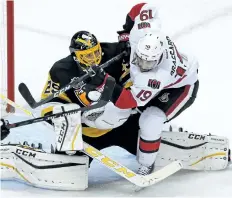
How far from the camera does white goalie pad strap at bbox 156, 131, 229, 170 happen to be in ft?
10.1

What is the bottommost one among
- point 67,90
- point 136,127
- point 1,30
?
point 136,127

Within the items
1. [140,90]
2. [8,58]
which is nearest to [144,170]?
[140,90]

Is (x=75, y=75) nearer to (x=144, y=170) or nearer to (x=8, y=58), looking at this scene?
(x=144, y=170)

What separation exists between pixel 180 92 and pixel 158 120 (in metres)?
0.20

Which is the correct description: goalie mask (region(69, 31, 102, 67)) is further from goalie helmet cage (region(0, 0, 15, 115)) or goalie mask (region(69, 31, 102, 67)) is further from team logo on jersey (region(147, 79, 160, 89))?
goalie helmet cage (region(0, 0, 15, 115))

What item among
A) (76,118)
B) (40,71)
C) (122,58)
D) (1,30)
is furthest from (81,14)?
(76,118)

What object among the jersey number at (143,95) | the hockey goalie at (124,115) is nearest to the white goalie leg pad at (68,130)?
the hockey goalie at (124,115)

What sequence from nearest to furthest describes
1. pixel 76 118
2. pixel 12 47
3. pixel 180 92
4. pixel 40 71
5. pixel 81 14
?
1. pixel 76 118
2. pixel 180 92
3. pixel 12 47
4. pixel 40 71
5. pixel 81 14

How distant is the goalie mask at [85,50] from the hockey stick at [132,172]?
1.20 feet

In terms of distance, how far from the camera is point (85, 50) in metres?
2.73

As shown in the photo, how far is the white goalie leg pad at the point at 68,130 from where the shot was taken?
2.70 m

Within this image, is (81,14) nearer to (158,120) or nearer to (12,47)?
(12,47)

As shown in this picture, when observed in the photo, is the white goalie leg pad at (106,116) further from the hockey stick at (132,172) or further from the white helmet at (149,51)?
the white helmet at (149,51)

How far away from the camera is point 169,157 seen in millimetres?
3100
